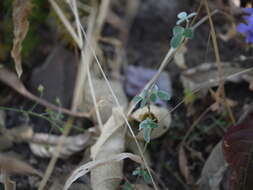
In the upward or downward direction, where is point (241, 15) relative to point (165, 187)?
upward

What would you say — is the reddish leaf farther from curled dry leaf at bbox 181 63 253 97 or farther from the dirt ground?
curled dry leaf at bbox 181 63 253 97

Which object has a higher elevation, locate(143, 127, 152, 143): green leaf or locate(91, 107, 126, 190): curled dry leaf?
locate(143, 127, 152, 143): green leaf

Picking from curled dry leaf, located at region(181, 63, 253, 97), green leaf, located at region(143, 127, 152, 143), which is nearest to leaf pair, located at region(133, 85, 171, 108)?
green leaf, located at region(143, 127, 152, 143)

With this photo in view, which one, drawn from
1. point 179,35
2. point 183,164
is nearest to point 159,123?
point 183,164

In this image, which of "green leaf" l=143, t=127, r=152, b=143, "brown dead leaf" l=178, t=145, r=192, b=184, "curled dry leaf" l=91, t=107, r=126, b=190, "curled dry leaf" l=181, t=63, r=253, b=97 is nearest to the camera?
"green leaf" l=143, t=127, r=152, b=143

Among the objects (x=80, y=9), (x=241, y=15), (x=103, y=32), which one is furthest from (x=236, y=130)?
(x=103, y=32)

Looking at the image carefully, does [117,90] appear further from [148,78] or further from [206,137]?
[206,137]
